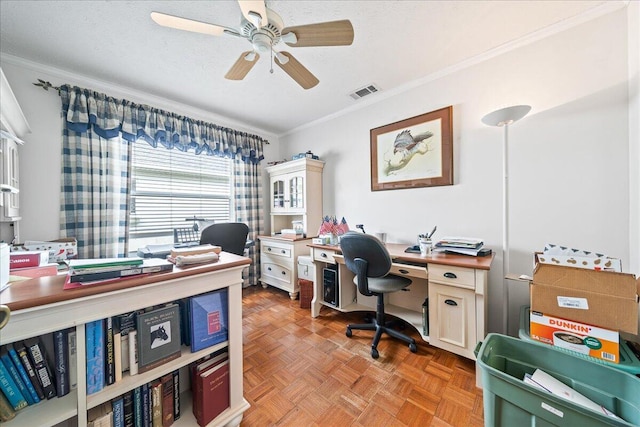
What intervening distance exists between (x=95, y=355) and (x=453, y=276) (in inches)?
75.7

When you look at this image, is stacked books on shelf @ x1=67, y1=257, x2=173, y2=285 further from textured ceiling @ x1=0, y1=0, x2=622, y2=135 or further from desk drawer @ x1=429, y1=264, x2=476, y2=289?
desk drawer @ x1=429, y1=264, x2=476, y2=289

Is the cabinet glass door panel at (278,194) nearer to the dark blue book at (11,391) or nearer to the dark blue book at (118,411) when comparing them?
the dark blue book at (118,411)

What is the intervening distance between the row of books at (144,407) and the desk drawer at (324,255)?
144cm

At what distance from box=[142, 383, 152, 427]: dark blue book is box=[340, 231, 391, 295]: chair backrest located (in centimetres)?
136

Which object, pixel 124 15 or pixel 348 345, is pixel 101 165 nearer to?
pixel 124 15

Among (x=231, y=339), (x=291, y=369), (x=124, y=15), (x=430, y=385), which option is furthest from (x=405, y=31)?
(x=291, y=369)

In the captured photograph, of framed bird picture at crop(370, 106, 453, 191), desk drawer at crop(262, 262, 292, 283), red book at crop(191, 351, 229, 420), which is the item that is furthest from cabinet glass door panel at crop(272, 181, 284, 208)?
red book at crop(191, 351, 229, 420)

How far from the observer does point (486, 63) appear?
6.15 ft

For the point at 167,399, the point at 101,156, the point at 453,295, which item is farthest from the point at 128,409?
the point at 101,156

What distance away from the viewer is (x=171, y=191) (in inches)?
107

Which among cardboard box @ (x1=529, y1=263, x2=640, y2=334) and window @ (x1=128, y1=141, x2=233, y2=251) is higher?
window @ (x1=128, y1=141, x2=233, y2=251)

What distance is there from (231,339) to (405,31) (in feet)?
7.58

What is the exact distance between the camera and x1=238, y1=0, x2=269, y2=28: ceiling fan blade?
41.7 inches

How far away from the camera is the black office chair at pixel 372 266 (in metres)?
1.67
